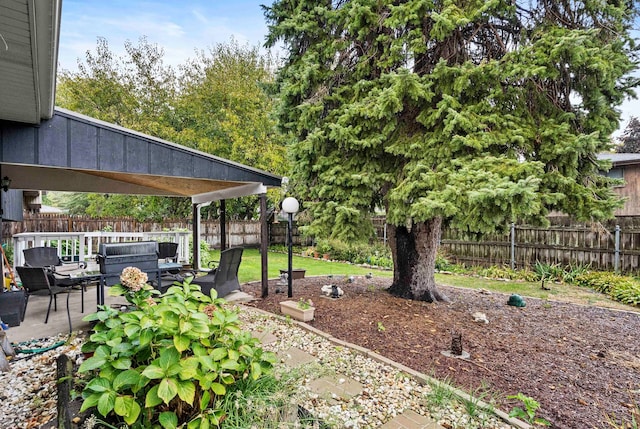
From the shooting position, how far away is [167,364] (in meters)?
1.82

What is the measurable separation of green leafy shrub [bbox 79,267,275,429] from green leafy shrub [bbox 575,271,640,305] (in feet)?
24.5

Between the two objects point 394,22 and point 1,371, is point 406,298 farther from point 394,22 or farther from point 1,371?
point 1,371

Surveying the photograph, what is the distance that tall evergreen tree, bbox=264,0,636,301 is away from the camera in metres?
3.89

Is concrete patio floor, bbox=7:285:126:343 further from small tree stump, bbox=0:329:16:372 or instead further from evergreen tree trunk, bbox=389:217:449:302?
evergreen tree trunk, bbox=389:217:449:302

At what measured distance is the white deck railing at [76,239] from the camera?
7.07 meters

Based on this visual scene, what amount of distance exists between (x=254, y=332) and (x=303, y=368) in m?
1.35

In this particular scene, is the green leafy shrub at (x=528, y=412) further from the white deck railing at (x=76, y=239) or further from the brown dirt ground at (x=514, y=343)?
the white deck railing at (x=76, y=239)

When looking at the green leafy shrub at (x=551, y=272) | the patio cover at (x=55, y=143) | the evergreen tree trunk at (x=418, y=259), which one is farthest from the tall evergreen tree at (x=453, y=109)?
the green leafy shrub at (x=551, y=272)

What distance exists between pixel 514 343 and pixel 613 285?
4824mm

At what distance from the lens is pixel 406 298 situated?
5.65 meters

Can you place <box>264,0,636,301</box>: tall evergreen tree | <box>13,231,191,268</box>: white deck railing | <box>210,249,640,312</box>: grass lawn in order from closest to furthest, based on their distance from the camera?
1. <box>264,0,636,301</box>: tall evergreen tree
2. <box>210,249,640,312</box>: grass lawn
3. <box>13,231,191,268</box>: white deck railing

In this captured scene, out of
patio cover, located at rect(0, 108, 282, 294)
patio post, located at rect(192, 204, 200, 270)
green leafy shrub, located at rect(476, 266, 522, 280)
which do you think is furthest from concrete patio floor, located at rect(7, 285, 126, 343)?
green leafy shrub, located at rect(476, 266, 522, 280)

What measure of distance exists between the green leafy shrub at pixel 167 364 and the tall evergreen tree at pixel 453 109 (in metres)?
2.71

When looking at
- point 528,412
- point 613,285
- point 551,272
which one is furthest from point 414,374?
point 551,272
